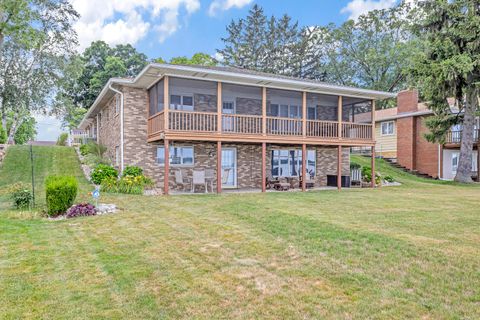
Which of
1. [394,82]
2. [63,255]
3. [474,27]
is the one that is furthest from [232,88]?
[394,82]

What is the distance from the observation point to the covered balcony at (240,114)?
1342cm

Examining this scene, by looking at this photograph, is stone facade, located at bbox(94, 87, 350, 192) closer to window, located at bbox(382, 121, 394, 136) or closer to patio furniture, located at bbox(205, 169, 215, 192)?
patio furniture, located at bbox(205, 169, 215, 192)

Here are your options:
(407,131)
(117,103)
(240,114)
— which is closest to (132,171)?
(117,103)

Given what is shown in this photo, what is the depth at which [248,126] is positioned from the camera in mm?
14938

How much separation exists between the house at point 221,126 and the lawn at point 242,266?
6117mm

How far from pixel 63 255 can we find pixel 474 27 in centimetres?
2216

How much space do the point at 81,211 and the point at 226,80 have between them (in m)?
7.49

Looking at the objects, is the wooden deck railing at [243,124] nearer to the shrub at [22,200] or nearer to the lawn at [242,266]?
the lawn at [242,266]

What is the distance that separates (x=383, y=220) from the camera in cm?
768

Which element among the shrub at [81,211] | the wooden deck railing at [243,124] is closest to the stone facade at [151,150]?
the wooden deck railing at [243,124]

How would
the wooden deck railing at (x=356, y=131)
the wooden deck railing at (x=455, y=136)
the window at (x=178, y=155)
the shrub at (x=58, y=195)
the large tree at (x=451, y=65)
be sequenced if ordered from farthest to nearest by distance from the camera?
1. the wooden deck railing at (x=455, y=136)
2. the large tree at (x=451, y=65)
3. the wooden deck railing at (x=356, y=131)
4. the window at (x=178, y=155)
5. the shrub at (x=58, y=195)

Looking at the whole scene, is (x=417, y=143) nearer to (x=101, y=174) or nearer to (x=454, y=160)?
(x=454, y=160)

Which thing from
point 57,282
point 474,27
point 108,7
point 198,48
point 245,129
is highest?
point 198,48

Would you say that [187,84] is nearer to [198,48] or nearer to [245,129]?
[245,129]
